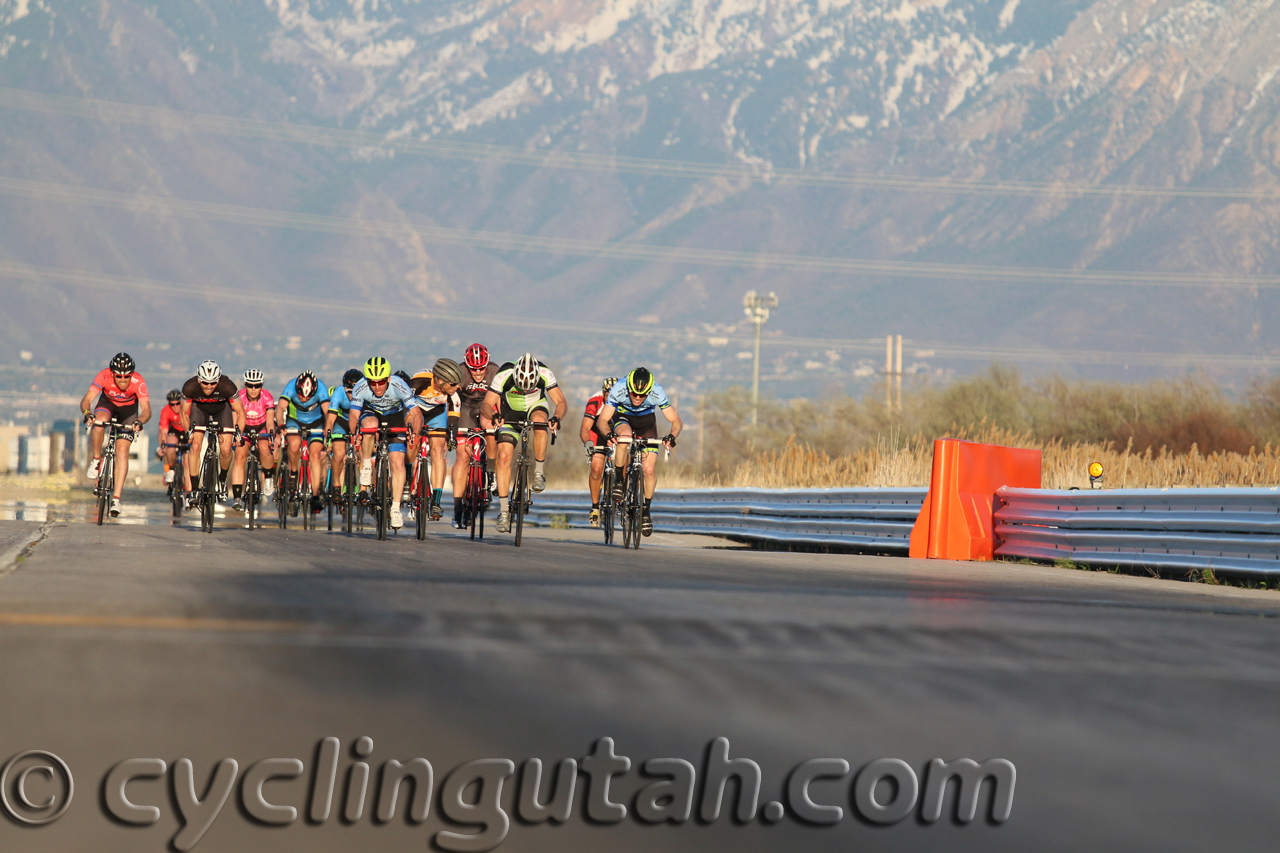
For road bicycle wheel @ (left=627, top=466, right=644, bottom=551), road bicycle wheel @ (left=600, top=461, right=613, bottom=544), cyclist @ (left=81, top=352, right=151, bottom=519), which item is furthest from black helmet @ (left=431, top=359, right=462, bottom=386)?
cyclist @ (left=81, top=352, right=151, bottom=519)

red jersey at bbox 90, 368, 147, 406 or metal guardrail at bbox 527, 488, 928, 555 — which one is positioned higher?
red jersey at bbox 90, 368, 147, 406

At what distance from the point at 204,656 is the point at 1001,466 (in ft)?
40.5

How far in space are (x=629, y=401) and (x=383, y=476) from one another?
2.63 m

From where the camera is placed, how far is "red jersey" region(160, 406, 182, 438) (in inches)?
877

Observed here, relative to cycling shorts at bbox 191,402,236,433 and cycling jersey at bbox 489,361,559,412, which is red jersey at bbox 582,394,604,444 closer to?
cycling jersey at bbox 489,361,559,412

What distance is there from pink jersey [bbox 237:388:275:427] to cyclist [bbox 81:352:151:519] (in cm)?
130

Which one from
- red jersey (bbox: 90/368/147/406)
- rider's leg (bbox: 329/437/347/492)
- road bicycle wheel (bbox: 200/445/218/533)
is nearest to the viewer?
road bicycle wheel (bbox: 200/445/218/533)

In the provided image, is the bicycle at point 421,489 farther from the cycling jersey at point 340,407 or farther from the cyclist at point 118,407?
the cyclist at point 118,407

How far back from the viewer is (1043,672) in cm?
731

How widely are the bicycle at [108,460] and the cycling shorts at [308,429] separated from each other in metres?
2.06

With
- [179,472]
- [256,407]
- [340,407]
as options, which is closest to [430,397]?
[340,407]

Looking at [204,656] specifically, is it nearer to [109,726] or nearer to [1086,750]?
[109,726]

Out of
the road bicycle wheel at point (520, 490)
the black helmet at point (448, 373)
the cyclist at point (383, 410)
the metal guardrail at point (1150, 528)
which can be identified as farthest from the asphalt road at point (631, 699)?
the cyclist at point (383, 410)

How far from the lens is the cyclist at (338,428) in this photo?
2016 centimetres
